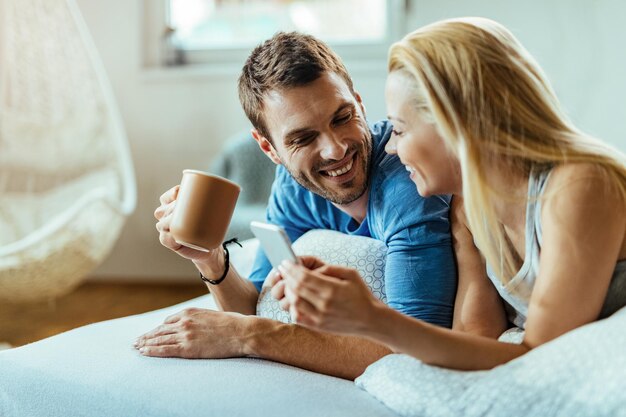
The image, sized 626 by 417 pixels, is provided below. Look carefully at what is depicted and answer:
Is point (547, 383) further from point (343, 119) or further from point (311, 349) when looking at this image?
point (343, 119)

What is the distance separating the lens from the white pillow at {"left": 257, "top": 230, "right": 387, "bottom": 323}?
149 centimetres

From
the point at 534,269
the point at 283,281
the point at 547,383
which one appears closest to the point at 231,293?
the point at 283,281

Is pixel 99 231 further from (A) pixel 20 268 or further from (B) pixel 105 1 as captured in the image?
(B) pixel 105 1

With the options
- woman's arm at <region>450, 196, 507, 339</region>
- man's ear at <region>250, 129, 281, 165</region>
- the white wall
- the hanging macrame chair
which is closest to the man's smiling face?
man's ear at <region>250, 129, 281, 165</region>

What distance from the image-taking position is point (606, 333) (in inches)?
41.4

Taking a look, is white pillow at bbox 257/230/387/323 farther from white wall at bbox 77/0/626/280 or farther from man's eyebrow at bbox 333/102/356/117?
white wall at bbox 77/0/626/280

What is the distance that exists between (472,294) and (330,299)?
1.38 feet

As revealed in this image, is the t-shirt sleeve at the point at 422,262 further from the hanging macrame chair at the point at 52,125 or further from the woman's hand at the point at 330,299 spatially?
the hanging macrame chair at the point at 52,125

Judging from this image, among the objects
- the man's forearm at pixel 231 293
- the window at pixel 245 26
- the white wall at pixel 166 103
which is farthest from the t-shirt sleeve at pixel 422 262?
the window at pixel 245 26

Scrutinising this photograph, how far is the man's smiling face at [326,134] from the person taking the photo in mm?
1506

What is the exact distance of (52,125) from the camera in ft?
11.1

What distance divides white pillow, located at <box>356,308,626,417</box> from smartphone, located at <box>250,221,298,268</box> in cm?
26

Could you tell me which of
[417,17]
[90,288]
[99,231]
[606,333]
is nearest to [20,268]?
[99,231]

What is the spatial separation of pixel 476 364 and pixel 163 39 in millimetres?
3036
